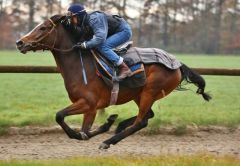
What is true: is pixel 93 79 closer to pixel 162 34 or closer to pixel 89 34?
pixel 89 34

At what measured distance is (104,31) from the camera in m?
6.61

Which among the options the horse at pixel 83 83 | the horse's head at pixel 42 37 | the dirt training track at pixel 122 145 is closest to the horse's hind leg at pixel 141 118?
the horse at pixel 83 83

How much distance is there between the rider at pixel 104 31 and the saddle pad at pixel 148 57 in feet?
0.59

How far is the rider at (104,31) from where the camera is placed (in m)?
6.58

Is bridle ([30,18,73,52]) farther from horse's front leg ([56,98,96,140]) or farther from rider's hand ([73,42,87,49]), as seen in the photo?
horse's front leg ([56,98,96,140])

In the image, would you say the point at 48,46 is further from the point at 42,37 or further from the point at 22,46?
the point at 22,46

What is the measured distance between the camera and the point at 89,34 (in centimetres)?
689

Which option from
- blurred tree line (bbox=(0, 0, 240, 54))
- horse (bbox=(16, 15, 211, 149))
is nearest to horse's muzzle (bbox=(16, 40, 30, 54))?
horse (bbox=(16, 15, 211, 149))

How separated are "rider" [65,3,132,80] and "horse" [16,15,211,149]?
8.2 inches

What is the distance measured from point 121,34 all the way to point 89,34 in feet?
1.50

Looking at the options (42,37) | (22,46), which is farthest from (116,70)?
(22,46)

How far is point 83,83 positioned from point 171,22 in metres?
59.9

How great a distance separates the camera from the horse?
650 centimetres

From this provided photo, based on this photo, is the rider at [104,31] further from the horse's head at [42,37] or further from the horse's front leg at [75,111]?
the horse's front leg at [75,111]
